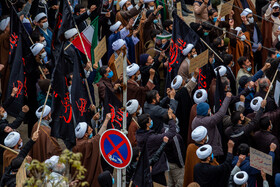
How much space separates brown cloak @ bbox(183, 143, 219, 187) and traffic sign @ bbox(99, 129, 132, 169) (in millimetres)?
1727

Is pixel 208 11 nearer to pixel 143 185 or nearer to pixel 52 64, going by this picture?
pixel 52 64

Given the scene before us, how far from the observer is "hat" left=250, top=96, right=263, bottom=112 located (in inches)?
448

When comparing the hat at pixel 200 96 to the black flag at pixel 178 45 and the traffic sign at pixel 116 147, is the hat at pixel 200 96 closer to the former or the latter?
the black flag at pixel 178 45

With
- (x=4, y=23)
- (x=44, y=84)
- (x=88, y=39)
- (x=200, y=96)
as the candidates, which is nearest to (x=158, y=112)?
(x=200, y=96)

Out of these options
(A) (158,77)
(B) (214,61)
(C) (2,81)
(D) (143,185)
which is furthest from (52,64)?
(D) (143,185)

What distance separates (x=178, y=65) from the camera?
12742 millimetres

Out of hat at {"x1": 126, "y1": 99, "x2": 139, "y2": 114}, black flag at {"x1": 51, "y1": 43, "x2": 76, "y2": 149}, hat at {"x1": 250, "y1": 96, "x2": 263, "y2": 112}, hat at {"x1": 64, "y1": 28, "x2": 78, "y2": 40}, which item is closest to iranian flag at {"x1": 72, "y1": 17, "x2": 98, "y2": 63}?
hat at {"x1": 64, "y1": 28, "x2": 78, "y2": 40}

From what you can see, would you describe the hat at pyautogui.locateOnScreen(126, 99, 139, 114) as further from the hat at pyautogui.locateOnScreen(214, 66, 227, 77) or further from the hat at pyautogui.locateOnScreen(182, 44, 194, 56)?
the hat at pyautogui.locateOnScreen(214, 66, 227, 77)

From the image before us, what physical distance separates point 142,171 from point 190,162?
4.39 feet

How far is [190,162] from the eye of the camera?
10.6m

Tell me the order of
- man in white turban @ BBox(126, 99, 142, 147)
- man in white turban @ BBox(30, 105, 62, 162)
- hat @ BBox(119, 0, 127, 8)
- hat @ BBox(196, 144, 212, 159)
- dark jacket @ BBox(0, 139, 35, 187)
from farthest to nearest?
1. hat @ BBox(119, 0, 127, 8)
2. man in white turban @ BBox(126, 99, 142, 147)
3. man in white turban @ BBox(30, 105, 62, 162)
4. hat @ BBox(196, 144, 212, 159)
5. dark jacket @ BBox(0, 139, 35, 187)

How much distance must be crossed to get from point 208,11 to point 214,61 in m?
2.95

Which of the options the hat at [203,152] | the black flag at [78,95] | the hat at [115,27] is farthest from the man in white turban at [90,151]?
the hat at [115,27]

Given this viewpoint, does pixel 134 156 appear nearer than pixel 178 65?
Yes
